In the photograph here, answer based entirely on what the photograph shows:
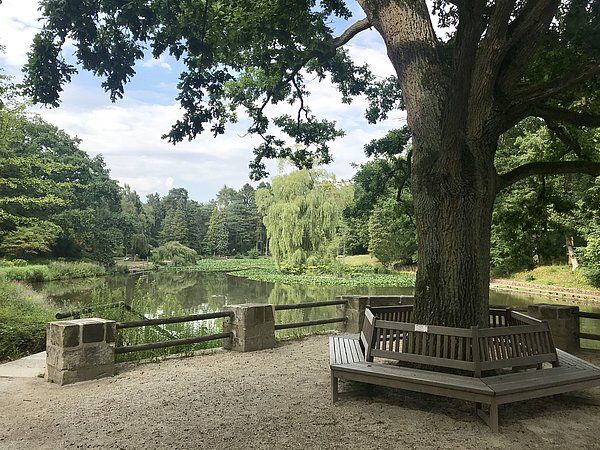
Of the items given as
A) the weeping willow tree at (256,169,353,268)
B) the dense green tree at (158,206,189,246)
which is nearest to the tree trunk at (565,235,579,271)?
the weeping willow tree at (256,169,353,268)

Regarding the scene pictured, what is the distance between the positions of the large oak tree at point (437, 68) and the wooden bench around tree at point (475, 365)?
0.55m

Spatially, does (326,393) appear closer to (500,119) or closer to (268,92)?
(500,119)

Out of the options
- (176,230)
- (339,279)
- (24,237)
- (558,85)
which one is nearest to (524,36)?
(558,85)

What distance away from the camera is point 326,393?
196 inches

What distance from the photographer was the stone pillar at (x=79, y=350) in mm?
5383

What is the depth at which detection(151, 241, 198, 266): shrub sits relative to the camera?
4903cm

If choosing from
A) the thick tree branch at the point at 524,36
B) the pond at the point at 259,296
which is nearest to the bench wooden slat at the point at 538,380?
the thick tree branch at the point at 524,36

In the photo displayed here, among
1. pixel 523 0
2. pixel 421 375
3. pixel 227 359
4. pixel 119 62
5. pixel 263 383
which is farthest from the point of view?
pixel 119 62

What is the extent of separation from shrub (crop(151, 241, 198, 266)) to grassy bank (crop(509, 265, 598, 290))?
33.3 metres

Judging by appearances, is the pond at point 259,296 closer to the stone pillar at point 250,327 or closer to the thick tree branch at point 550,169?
the stone pillar at point 250,327

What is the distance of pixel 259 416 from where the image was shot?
4297 millimetres

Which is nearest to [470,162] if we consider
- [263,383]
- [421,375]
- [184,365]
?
[421,375]

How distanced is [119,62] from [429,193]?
5.34 meters

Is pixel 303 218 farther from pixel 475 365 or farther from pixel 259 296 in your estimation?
pixel 475 365
